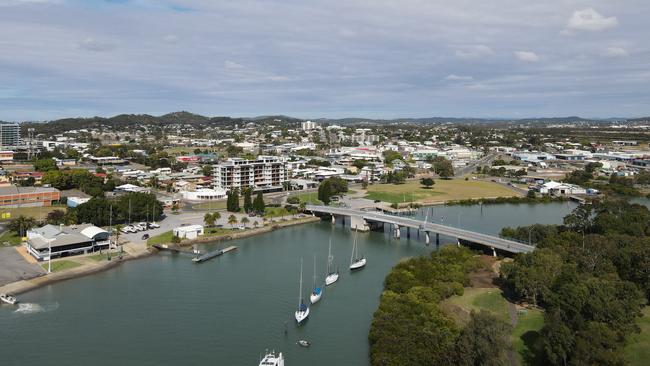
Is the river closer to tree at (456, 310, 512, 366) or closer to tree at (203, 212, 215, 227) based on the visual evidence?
tree at (456, 310, 512, 366)

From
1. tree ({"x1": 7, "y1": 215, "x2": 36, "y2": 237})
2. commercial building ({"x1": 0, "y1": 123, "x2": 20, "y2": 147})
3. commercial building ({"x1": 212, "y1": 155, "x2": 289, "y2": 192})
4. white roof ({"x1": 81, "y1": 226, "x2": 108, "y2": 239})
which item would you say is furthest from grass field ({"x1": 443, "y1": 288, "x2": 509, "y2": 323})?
commercial building ({"x1": 0, "y1": 123, "x2": 20, "y2": 147})

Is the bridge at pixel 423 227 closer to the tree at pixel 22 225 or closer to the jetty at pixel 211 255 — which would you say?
the jetty at pixel 211 255

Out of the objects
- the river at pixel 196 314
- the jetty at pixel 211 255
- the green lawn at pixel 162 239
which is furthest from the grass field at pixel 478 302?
the green lawn at pixel 162 239

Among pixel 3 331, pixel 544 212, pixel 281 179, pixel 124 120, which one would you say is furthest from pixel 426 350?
pixel 124 120

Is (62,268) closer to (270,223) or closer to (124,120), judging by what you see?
(270,223)

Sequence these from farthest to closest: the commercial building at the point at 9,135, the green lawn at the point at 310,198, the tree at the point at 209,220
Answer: the commercial building at the point at 9,135
the green lawn at the point at 310,198
the tree at the point at 209,220
